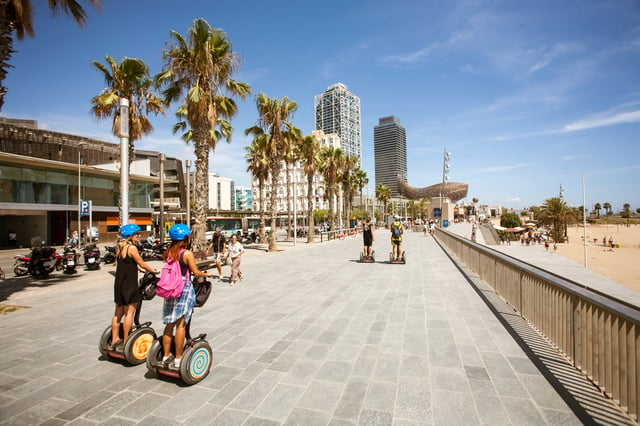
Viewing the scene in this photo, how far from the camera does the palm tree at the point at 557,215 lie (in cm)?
4294

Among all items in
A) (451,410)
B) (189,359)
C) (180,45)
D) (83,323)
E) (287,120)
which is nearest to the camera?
(451,410)

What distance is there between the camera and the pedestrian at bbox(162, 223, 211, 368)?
10.7 ft

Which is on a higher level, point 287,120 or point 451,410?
point 287,120

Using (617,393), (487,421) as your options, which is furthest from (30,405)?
(617,393)

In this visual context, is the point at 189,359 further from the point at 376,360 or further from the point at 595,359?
the point at 595,359

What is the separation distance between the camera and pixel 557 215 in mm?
43156

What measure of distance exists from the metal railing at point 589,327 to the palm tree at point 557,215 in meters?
48.1

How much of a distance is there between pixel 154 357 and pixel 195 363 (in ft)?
1.55

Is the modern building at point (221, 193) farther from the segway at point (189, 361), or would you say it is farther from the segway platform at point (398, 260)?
the segway at point (189, 361)

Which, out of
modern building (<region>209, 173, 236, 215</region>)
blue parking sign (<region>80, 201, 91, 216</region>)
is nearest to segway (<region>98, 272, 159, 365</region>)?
blue parking sign (<region>80, 201, 91, 216</region>)

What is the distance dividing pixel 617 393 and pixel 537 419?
2.57 feet

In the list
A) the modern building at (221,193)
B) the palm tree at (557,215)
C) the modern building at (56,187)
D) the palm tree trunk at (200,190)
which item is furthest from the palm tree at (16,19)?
the modern building at (221,193)

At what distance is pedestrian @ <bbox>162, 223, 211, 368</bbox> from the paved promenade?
0.50 m

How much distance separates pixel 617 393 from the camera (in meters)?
2.75
